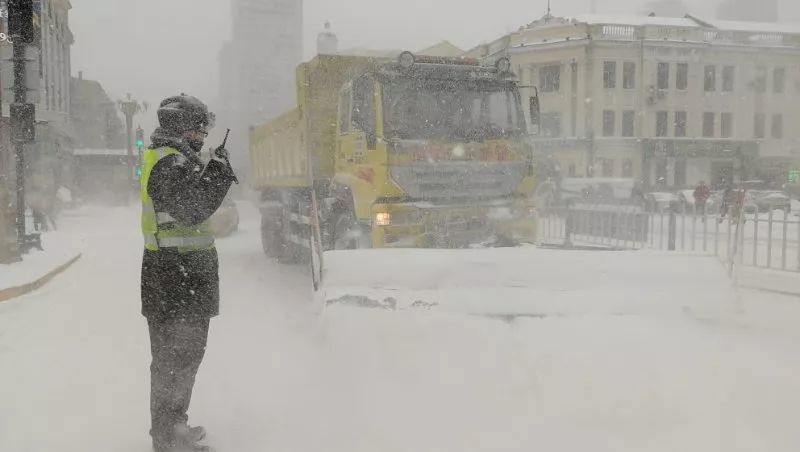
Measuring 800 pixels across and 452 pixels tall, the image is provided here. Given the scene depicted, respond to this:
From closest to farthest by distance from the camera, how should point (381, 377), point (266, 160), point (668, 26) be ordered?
point (381, 377), point (266, 160), point (668, 26)

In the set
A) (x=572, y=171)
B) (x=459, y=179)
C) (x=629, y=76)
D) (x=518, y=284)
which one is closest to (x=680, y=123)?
(x=629, y=76)

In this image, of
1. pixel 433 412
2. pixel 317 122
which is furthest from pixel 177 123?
pixel 317 122

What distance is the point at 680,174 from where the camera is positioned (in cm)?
4678

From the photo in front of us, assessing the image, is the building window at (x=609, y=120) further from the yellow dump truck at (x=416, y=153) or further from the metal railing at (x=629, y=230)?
the yellow dump truck at (x=416, y=153)

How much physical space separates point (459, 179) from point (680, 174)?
42756mm

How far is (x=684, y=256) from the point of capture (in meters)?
6.18

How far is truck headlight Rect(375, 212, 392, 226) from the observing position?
25.7 ft

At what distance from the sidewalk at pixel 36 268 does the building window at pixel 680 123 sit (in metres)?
Result: 41.7

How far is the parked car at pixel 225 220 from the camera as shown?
767 inches

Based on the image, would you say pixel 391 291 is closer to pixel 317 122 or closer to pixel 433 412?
pixel 433 412

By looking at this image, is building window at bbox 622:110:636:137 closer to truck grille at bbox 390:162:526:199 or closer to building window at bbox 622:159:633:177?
building window at bbox 622:159:633:177

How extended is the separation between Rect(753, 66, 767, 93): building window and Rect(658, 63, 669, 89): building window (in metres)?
6.55

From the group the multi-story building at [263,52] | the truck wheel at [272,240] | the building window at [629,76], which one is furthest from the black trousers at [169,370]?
the multi-story building at [263,52]

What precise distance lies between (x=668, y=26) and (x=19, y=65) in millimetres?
42905
